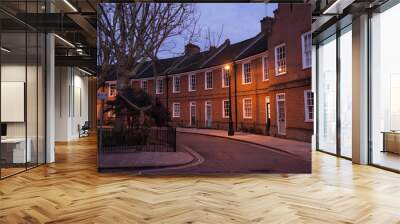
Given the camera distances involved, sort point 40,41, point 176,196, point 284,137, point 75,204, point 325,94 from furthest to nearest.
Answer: point 325,94
point 40,41
point 284,137
point 176,196
point 75,204

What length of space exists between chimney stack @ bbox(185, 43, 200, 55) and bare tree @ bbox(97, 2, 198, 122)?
0.81ft

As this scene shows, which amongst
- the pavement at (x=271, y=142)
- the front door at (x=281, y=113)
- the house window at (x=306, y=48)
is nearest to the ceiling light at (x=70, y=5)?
the pavement at (x=271, y=142)

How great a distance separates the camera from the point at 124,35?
20.8 ft

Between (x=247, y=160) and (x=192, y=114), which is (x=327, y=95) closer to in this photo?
(x=247, y=160)

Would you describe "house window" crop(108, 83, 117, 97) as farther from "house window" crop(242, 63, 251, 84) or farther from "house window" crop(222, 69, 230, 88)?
"house window" crop(242, 63, 251, 84)

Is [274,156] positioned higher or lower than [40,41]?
lower

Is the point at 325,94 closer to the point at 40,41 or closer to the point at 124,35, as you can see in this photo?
the point at 124,35

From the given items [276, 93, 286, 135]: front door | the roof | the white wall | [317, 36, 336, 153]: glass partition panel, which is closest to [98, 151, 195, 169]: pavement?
the roof

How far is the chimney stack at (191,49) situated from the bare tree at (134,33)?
25cm

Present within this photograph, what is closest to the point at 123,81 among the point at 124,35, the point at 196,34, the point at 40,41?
the point at 124,35

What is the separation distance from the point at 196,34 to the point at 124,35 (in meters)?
1.30

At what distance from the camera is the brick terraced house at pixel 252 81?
6.24 metres

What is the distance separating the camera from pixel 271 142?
20.6ft

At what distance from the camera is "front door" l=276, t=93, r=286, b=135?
20.6 feet
